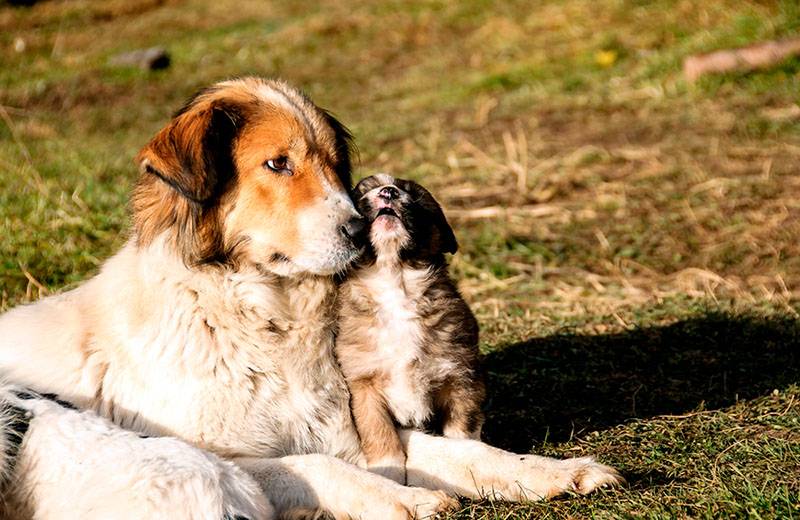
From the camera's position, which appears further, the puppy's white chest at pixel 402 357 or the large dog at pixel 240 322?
the puppy's white chest at pixel 402 357

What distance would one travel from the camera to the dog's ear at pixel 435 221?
14.5 feet

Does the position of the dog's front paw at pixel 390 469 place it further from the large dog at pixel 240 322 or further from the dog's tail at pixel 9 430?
the dog's tail at pixel 9 430

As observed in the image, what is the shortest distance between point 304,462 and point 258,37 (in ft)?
45.4

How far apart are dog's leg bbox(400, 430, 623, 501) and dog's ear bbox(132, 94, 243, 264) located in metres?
1.09

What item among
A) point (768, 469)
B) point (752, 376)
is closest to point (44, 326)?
point (768, 469)

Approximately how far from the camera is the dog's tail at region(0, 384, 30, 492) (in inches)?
134

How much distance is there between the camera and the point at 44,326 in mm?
4148

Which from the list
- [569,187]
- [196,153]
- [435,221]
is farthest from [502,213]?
[196,153]

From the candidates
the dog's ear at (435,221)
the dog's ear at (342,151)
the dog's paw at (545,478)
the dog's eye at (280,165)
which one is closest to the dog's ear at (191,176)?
the dog's eye at (280,165)

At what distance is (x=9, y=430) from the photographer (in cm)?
347

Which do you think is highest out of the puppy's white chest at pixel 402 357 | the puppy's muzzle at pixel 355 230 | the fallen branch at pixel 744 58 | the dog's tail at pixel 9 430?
the puppy's muzzle at pixel 355 230

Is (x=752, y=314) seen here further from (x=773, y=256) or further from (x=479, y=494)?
(x=479, y=494)

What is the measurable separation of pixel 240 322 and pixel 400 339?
63cm

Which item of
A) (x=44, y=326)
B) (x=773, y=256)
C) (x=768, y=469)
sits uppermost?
(x=44, y=326)
